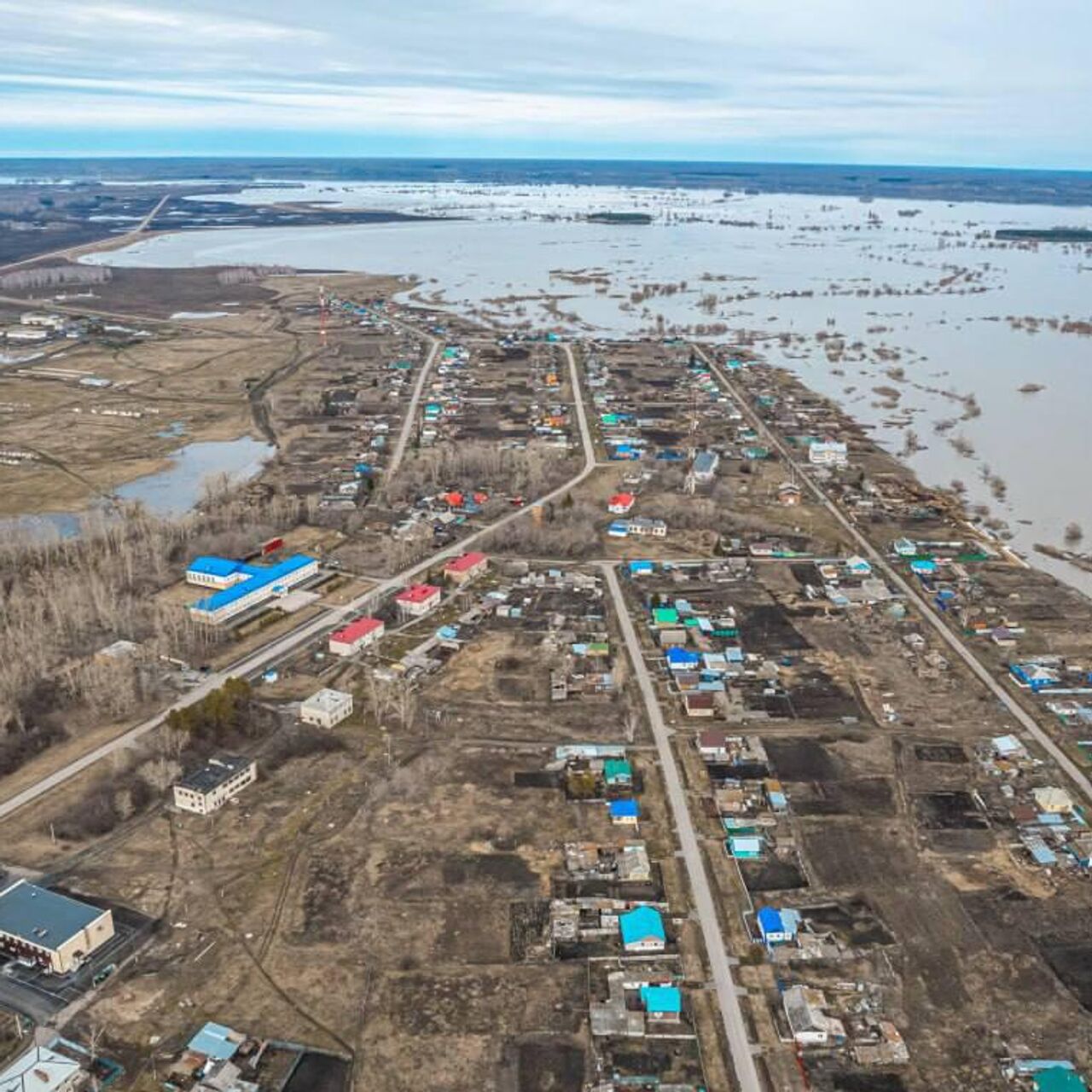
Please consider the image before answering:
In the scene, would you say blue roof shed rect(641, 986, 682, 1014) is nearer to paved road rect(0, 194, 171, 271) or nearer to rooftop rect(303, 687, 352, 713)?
rooftop rect(303, 687, 352, 713)

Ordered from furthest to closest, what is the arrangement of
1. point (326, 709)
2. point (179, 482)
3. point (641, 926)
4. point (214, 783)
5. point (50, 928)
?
point (179, 482)
point (326, 709)
point (214, 783)
point (641, 926)
point (50, 928)

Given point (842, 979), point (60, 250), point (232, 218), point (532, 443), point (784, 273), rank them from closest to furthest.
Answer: point (842, 979) → point (532, 443) → point (784, 273) → point (60, 250) → point (232, 218)

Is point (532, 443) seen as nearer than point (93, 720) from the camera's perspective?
No

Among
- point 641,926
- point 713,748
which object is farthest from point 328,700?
point 641,926

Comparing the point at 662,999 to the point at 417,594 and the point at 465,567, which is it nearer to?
the point at 417,594

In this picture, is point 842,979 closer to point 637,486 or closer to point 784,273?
point 637,486

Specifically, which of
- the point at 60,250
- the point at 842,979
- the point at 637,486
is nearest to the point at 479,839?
the point at 842,979

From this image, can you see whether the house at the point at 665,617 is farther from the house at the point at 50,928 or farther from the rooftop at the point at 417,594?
the house at the point at 50,928

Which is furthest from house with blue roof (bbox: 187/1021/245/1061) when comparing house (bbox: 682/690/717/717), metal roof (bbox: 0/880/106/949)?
house (bbox: 682/690/717/717)
